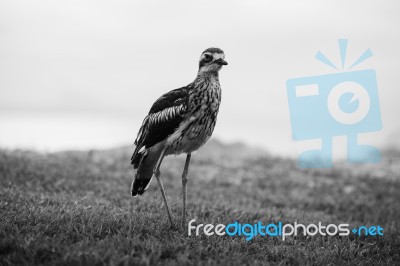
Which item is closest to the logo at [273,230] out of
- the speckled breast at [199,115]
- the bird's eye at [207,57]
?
the speckled breast at [199,115]

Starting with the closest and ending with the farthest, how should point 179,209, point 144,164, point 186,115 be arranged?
point 186,115 → point 144,164 → point 179,209

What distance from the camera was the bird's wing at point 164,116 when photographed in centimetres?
554

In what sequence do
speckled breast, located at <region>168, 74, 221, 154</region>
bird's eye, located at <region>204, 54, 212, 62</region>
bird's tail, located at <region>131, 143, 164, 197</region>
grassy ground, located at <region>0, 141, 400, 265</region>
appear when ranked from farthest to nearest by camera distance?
1. bird's tail, located at <region>131, 143, 164, 197</region>
2. bird's eye, located at <region>204, 54, 212, 62</region>
3. speckled breast, located at <region>168, 74, 221, 154</region>
4. grassy ground, located at <region>0, 141, 400, 265</region>

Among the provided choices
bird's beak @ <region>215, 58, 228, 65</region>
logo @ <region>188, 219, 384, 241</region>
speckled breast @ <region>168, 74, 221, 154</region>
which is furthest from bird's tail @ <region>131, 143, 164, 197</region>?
bird's beak @ <region>215, 58, 228, 65</region>

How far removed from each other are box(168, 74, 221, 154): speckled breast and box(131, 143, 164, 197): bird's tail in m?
0.37

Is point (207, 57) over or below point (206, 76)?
over

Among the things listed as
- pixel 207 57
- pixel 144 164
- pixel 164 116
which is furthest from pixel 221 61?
pixel 144 164

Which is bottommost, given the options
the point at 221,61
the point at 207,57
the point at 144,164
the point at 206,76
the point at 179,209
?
the point at 179,209

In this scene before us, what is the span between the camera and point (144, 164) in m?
6.09

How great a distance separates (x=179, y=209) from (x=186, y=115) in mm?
2278

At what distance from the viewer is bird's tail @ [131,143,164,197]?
593 cm

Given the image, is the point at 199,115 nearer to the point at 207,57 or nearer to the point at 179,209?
the point at 207,57

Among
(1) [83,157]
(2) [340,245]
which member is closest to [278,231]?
(2) [340,245]

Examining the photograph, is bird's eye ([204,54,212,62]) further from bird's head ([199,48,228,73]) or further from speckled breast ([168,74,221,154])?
speckled breast ([168,74,221,154])
